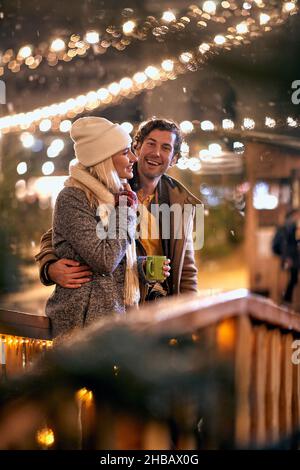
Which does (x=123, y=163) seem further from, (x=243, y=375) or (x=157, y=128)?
(x=243, y=375)

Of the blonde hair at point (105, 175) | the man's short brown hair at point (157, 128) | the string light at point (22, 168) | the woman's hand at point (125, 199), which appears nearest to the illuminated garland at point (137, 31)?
the man's short brown hair at point (157, 128)

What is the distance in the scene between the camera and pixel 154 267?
2436 millimetres

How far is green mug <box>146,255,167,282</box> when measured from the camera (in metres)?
2.43

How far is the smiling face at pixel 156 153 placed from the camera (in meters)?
2.61

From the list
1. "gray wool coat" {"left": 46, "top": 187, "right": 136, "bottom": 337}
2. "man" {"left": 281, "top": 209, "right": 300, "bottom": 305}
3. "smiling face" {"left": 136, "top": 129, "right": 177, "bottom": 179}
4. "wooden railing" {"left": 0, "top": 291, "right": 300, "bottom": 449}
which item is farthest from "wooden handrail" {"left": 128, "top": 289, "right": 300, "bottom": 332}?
"man" {"left": 281, "top": 209, "right": 300, "bottom": 305}

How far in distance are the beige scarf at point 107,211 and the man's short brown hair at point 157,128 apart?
42 cm

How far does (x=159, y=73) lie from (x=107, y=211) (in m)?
0.87

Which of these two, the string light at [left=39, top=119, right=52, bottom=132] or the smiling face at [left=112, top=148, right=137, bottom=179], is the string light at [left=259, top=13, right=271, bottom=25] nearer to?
the smiling face at [left=112, top=148, right=137, bottom=179]

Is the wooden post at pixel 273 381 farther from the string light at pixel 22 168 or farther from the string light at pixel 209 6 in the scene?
the string light at pixel 22 168

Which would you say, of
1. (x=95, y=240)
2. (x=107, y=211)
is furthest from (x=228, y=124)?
(x=95, y=240)

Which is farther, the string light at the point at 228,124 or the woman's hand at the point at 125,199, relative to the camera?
the string light at the point at 228,124

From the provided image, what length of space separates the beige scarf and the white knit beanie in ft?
0.19

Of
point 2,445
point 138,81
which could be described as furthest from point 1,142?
point 2,445

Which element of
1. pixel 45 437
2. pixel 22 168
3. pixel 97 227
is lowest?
pixel 45 437
